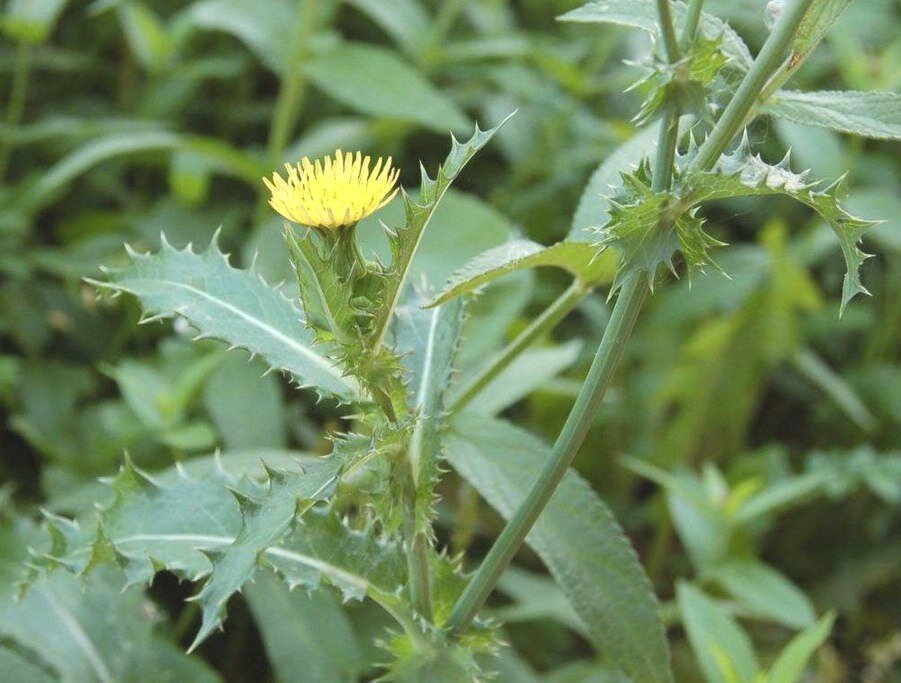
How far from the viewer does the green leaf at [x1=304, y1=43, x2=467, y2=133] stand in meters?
2.17

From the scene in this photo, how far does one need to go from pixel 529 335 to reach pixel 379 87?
1.15 metres

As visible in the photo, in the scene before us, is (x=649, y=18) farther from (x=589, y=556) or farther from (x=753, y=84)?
(x=589, y=556)

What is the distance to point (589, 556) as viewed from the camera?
1.20 metres

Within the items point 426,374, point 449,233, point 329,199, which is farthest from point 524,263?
point 449,233

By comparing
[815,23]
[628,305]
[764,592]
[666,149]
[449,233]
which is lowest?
→ [764,592]

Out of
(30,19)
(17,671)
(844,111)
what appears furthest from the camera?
(30,19)

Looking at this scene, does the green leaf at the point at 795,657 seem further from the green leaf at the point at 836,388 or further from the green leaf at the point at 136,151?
the green leaf at the point at 136,151

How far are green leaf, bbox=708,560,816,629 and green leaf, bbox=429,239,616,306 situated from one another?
817 mm

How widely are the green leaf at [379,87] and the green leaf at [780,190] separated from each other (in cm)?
127

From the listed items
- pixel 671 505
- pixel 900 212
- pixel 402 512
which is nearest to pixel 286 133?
pixel 671 505

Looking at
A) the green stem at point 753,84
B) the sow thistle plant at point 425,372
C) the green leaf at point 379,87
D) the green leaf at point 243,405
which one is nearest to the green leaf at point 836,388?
the green leaf at point 379,87

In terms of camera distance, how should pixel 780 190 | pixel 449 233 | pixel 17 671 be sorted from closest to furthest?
pixel 780 190 < pixel 17 671 < pixel 449 233

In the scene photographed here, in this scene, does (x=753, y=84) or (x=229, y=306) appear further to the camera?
(x=229, y=306)

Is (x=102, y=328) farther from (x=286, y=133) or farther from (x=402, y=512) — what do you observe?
(x=402, y=512)
